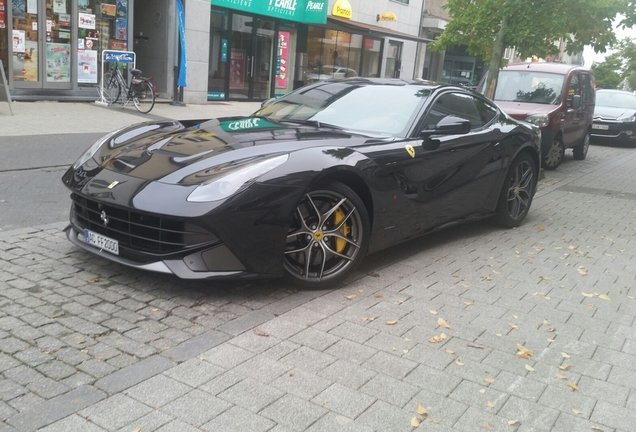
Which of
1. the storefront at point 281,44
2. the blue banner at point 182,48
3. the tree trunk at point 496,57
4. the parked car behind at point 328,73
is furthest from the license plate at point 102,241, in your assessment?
the parked car behind at point 328,73

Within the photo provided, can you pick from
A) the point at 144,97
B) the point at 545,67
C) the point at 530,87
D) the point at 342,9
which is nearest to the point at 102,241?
the point at 530,87

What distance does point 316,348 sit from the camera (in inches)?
141

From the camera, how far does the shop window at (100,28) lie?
15.1m

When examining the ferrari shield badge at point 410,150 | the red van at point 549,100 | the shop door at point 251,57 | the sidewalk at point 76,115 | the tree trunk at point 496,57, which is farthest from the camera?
the shop door at point 251,57

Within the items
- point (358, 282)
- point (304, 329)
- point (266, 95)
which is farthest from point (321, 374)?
point (266, 95)

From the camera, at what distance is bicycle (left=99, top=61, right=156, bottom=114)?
14.7 m

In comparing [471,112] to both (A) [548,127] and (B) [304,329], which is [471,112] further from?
(A) [548,127]

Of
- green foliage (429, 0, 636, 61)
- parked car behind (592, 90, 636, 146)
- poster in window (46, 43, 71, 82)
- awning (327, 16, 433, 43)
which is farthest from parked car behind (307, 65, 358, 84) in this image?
green foliage (429, 0, 636, 61)

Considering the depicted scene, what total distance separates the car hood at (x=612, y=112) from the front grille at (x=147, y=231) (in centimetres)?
1665

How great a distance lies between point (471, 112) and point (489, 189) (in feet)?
2.54

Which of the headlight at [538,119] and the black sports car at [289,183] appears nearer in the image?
the black sports car at [289,183]

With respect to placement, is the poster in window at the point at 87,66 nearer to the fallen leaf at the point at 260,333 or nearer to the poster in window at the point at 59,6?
the poster in window at the point at 59,6

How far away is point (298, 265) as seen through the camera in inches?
173

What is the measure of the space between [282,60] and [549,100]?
12.2 m
